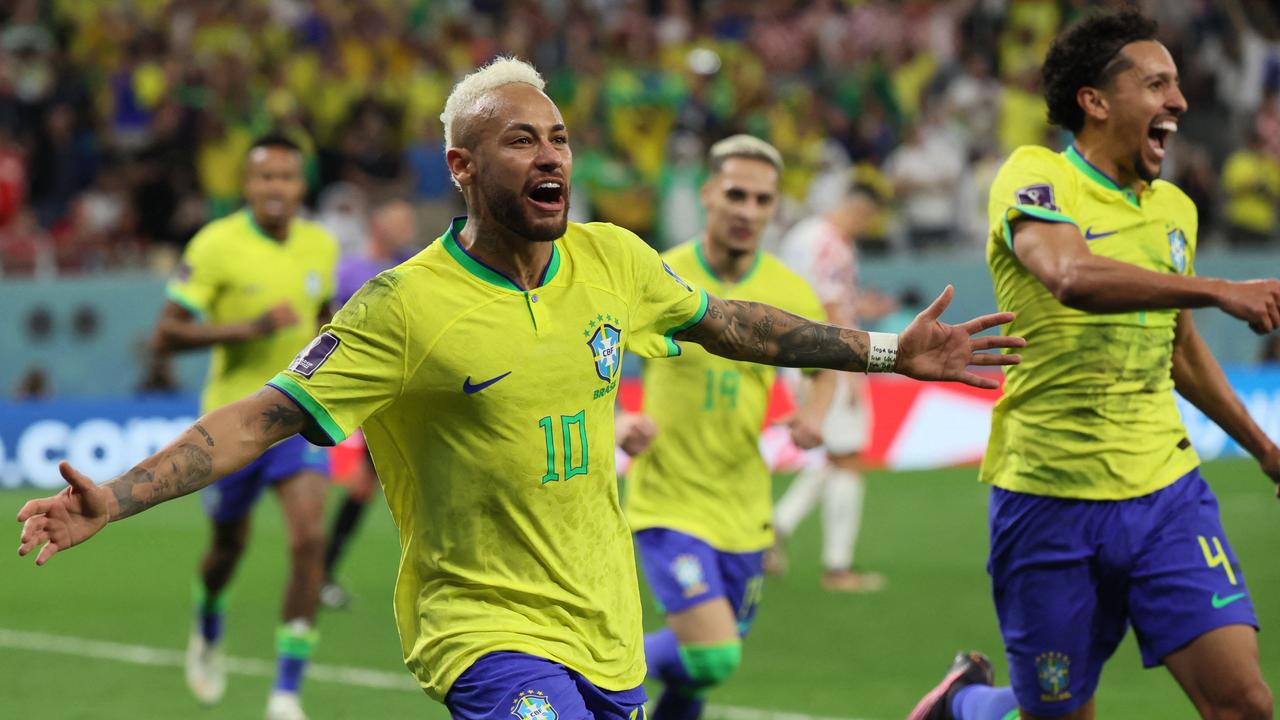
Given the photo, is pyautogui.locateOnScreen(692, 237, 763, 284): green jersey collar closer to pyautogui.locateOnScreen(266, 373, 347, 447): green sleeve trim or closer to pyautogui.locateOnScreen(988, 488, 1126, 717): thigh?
pyautogui.locateOnScreen(988, 488, 1126, 717): thigh

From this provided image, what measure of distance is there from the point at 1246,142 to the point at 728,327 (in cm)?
1863

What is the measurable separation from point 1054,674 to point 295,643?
13.7 ft

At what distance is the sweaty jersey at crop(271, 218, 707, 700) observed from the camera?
4.64m

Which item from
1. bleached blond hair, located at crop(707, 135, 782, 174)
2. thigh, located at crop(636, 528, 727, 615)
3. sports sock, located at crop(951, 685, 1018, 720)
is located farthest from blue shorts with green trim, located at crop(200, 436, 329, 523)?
sports sock, located at crop(951, 685, 1018, 720)

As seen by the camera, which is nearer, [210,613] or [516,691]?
[516,691]

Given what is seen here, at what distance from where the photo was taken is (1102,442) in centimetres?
581


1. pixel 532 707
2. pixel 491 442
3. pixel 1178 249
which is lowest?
pixel 532 707

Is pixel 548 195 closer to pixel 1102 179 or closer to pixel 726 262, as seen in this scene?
pixel 1102 179

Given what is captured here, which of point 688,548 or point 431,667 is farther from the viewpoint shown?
point 688,548

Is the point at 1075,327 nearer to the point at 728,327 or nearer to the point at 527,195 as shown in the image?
the point at 728,327

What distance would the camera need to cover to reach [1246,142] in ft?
72.5

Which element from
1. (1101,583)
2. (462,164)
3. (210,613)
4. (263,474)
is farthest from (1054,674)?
(210,613)

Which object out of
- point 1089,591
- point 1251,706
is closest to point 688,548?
point 1089,591

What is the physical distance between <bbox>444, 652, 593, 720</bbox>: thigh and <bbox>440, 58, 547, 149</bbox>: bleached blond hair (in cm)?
142
